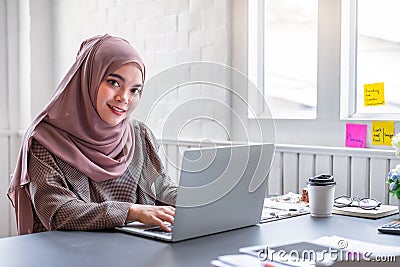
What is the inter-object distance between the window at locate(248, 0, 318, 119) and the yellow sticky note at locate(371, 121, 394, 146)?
15.0 inches

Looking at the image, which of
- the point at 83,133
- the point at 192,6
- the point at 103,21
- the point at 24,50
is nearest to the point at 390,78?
the point at 192,6

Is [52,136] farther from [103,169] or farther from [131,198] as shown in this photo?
[131,198]

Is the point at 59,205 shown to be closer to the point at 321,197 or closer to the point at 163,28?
the point at 321,197

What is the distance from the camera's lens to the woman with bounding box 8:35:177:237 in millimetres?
1829

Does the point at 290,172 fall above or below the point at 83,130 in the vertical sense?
below

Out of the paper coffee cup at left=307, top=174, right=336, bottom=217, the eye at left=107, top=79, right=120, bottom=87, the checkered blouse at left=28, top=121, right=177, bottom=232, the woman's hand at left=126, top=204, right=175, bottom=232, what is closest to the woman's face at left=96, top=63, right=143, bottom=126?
the eye at left=107, top=79, right=120, bottom=87

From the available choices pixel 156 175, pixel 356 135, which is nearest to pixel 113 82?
pixel 156 175

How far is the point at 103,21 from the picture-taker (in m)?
3.62

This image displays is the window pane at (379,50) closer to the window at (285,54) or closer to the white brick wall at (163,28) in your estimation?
the window at (285,54)

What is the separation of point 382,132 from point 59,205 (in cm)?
133

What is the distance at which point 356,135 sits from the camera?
8.24 ft

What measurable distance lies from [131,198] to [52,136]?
1.13ft

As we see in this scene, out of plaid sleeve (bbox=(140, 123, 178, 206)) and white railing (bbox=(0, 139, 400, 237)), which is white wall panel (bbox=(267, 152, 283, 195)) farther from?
plaid sleeve (bbox=(140, 123, 178, 206))

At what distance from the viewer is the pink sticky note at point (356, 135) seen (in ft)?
8.16
